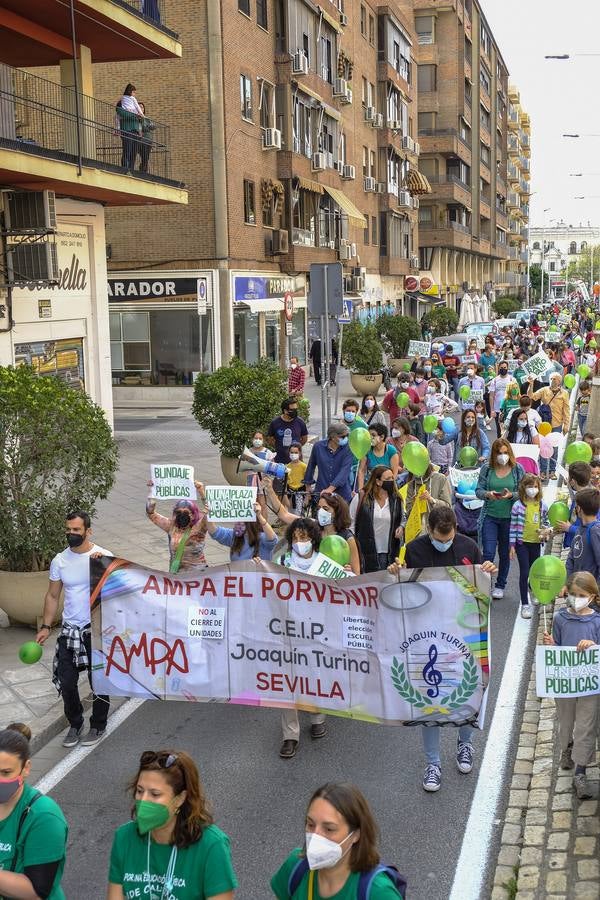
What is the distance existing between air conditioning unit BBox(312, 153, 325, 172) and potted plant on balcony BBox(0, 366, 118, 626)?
28199 mm

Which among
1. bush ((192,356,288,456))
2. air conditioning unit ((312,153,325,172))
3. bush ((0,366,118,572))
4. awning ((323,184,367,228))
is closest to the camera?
bush ((0,366,118,572))

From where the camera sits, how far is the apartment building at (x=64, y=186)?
16516 millimetres

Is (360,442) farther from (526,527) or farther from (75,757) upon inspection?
(75,757)

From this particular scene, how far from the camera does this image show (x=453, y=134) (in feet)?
220

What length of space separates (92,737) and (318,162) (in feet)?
103

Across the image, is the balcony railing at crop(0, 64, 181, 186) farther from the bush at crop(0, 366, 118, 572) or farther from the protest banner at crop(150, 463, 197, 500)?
the protest banner at crop(150, 463, 197, 500)

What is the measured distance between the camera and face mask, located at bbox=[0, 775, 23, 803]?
12.2 ft

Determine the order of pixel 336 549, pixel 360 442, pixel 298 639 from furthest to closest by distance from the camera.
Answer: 1. pixel 360 442
2. pixel 336 549
3. pixel 298 639

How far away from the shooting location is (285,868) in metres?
3.35

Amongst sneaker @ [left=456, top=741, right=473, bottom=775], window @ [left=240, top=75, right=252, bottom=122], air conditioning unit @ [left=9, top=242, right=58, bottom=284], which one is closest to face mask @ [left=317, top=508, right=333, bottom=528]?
sneaker @ [left=456, top=741, right=473, bottom=775]

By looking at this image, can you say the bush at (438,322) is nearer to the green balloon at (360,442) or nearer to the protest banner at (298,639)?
the green balloon at (360,442)

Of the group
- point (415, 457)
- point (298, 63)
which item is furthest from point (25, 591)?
point (298, 63)

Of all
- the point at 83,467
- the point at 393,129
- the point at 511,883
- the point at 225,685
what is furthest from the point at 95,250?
the point at 393,129

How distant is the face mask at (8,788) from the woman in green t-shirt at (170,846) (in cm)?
45
